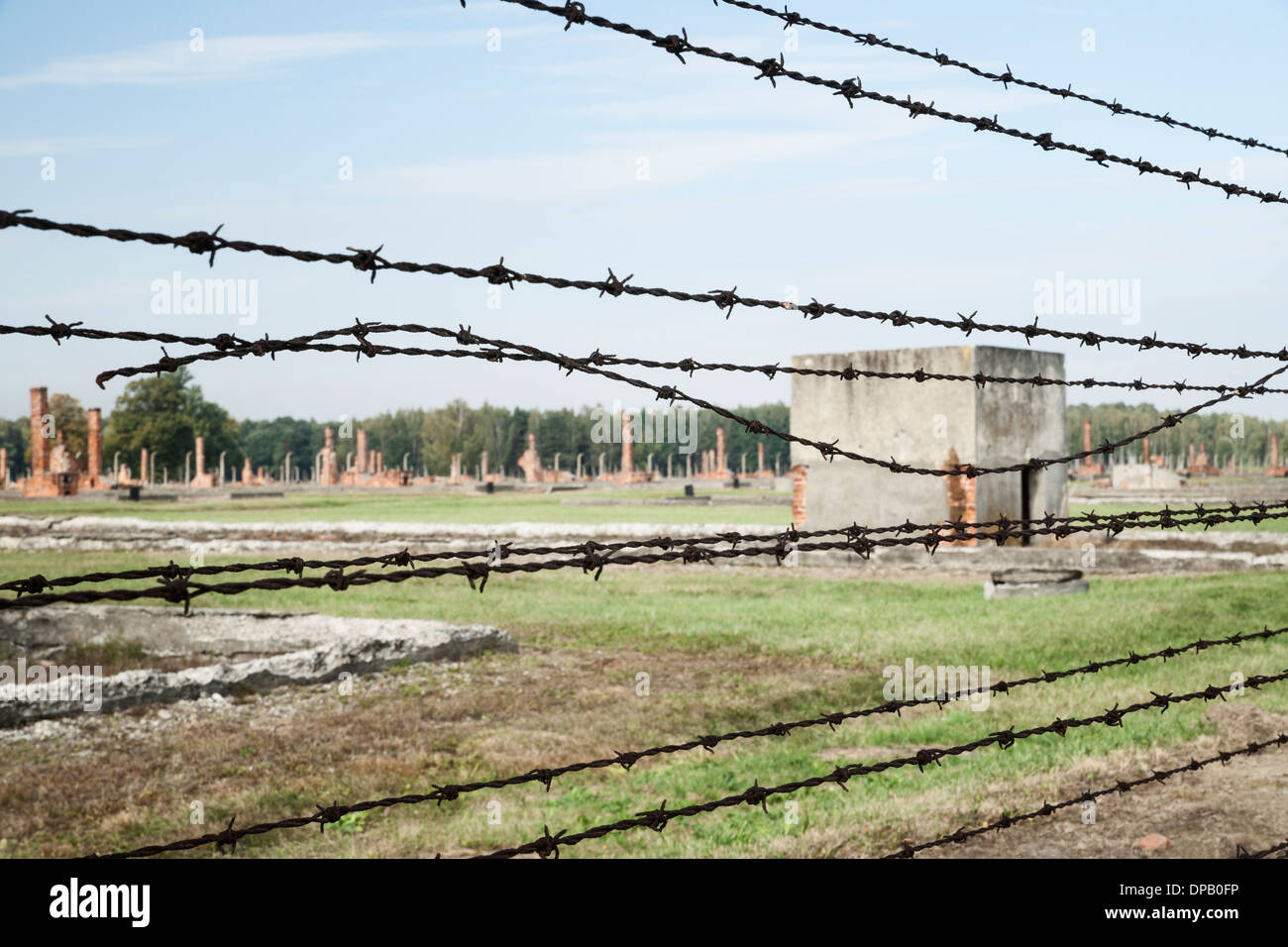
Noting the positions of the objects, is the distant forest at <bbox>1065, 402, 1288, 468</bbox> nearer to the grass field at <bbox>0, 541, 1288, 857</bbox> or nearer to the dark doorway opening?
the dark doorway opening

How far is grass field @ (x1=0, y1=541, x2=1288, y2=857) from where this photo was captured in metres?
6.35

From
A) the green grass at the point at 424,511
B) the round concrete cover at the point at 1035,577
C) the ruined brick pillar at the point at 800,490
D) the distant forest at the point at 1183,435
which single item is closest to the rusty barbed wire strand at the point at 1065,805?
the round concrete cover at the point at 1035,577

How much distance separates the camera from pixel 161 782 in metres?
7.41

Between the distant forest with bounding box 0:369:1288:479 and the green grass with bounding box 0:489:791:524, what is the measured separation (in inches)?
949

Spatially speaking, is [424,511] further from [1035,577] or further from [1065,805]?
[1065,805]

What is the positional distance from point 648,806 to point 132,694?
5268 mm

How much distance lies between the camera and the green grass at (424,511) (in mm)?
33781

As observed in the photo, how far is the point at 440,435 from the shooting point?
336ft

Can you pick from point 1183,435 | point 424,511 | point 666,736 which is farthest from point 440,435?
point 666,736

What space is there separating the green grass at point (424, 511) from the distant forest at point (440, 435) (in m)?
24.1

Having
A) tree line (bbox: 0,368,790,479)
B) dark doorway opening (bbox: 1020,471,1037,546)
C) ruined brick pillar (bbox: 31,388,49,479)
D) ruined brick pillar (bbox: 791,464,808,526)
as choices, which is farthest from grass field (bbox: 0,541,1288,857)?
tree line (bbox: 0,368,790,479)
